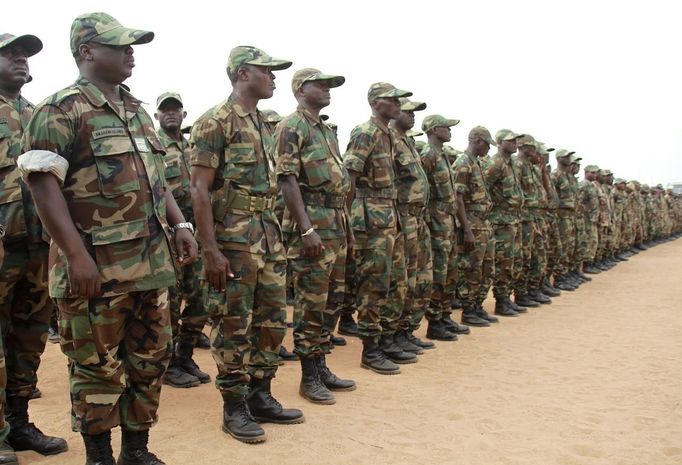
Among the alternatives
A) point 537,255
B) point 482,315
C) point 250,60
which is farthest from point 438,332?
point 250,60

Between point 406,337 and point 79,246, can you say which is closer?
point 79,246

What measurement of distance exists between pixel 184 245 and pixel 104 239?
1.52ft

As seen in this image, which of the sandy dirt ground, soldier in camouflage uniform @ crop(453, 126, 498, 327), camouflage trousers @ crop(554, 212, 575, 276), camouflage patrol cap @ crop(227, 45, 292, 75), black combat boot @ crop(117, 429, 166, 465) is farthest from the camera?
camouflage trousers @ crop(554, 212, 575, 276)

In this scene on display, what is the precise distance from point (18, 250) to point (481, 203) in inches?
229

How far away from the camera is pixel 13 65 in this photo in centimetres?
398

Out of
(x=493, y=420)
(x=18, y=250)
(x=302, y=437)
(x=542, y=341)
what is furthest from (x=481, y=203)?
(x=18, y=250)

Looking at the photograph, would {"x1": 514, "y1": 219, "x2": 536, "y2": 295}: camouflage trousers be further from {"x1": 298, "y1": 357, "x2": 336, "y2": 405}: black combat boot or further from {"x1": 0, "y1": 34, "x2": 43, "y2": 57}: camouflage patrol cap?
{"x1": 0, "y1": 34, "x2": 43, "y2": 57}: camouflage patrol cap

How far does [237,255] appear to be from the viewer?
3980 millimetres

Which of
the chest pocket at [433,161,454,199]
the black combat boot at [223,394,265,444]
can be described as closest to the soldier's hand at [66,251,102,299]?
the black combat boot at [223,394,265,444]

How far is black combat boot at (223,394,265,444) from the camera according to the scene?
4.02 m

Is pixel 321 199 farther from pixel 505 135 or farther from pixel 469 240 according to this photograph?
pixel 505 135

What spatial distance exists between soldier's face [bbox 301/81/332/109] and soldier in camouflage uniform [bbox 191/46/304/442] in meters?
0.94

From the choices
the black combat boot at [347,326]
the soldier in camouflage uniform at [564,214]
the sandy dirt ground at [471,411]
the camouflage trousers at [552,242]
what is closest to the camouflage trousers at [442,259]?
the sandy dirt ground at [471,411]

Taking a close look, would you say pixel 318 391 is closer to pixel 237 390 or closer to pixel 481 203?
pixel 237 390
